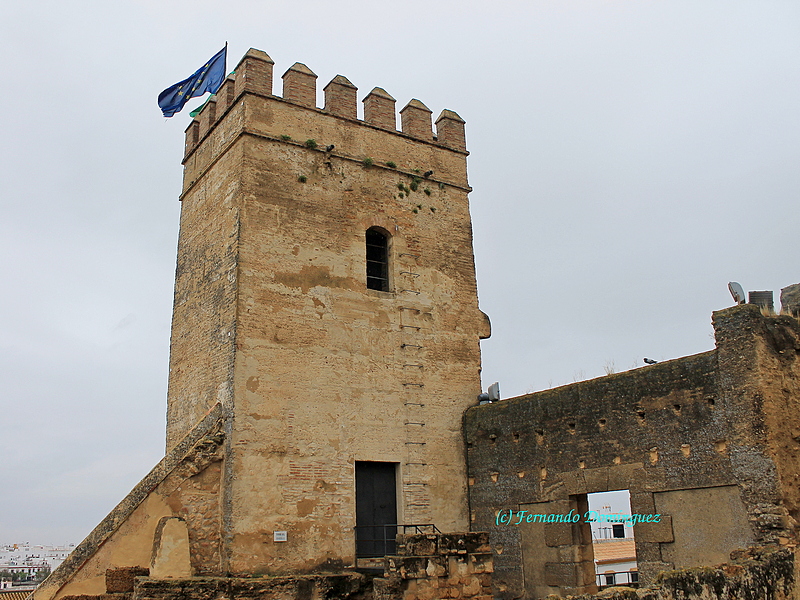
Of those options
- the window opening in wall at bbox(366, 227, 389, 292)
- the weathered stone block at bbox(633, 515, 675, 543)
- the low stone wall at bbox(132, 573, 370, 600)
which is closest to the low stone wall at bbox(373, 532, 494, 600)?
the low stone wall at bbox(132, 573, 370, 600)

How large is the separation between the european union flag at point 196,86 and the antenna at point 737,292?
9.61 m

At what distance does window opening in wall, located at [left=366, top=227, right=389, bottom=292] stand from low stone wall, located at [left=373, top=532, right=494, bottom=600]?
16.6ft

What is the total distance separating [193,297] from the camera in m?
12.9

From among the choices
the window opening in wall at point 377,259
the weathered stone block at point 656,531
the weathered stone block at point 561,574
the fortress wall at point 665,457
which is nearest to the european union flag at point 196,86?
the window opening in wall at point 377,259

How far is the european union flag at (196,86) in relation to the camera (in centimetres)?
1370

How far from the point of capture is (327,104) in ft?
43.8

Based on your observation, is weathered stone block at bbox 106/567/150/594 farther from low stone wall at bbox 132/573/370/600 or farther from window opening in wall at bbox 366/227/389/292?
window opening in wall at bbox 366/227/389/292

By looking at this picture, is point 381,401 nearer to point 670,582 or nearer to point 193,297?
point 193,297

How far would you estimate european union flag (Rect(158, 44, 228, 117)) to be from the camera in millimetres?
13697

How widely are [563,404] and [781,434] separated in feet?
10.3

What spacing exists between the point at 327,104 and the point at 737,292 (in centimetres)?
785

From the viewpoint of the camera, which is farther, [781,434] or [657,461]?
[657,461]

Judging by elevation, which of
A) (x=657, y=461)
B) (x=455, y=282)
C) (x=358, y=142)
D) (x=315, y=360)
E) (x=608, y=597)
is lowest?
(x=608, y=597)

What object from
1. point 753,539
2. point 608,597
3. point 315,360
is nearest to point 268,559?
point 315,360
